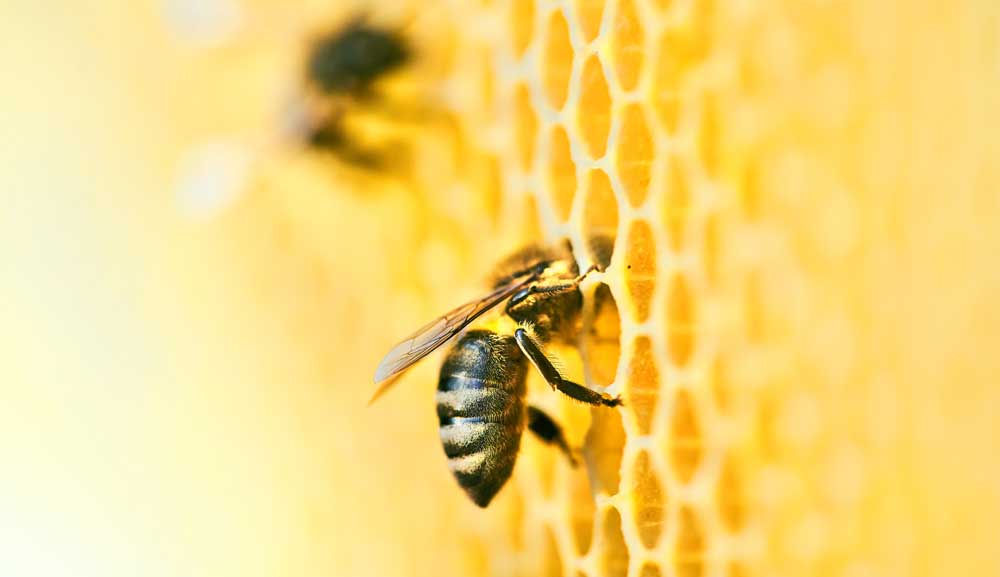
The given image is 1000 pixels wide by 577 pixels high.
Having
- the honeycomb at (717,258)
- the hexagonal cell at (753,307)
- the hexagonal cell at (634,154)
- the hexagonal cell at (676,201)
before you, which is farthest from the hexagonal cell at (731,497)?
the hexagonal cell at (634,154)

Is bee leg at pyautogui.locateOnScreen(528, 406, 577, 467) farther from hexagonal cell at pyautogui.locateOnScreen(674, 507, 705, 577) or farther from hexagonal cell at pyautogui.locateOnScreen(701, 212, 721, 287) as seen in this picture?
hexagonal cell at pyautogui.locateOnScreen(701, 212, 721, 287)

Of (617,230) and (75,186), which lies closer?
Answer: (617,230)

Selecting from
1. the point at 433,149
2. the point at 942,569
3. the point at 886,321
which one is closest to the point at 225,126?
the point at 433,149

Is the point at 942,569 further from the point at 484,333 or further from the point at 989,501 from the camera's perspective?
the point at 484,333

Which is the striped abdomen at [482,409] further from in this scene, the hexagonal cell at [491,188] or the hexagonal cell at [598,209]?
the hexagonal cell at [491,188]

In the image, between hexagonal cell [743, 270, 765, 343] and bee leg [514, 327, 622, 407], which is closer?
bee leg [514, 327, 622, 407]

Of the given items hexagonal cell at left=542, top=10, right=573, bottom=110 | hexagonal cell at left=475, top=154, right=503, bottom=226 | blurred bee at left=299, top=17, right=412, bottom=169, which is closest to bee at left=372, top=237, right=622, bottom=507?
hexagonal cell at left=542, top=10, right=573, bottom=110
